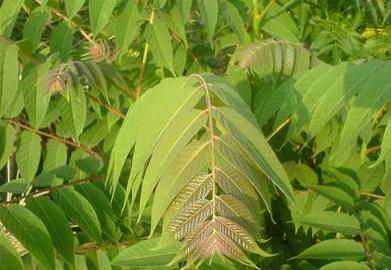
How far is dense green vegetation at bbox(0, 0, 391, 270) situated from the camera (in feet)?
3.47

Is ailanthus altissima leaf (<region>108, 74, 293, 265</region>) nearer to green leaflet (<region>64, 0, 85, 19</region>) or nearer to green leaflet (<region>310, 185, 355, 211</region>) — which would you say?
green leaflet (<region>64, 0, 85, 19</region>)

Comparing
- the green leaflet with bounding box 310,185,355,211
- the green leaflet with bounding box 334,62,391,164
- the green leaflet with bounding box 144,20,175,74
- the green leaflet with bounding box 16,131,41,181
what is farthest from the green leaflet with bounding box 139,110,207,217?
the green leaflet with bounding box 16,131,41,181

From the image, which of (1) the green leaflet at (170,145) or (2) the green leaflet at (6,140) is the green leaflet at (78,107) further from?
(1) the green leaflet at (170,145)

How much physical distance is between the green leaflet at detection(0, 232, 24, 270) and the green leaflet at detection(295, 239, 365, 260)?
640 millimetres

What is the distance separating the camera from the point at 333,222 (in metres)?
1.69

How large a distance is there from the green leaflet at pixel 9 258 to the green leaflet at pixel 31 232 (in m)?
0.03

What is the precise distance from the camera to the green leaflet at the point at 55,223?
5.11 feet

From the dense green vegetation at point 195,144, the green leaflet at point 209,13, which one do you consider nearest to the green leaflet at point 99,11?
the dense green vegetation at point 195,144

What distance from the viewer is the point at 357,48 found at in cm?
234

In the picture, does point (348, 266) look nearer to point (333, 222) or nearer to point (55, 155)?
point (333, 222)

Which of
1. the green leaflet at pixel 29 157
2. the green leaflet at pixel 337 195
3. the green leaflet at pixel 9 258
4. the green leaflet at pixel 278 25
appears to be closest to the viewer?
the green leaflet at pixel 9 258

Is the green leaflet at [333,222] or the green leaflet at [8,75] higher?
the green leaflet at [8,75]

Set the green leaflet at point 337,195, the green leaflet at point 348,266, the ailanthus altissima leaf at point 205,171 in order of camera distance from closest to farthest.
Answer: the ailanthus altissima leaf at point 205,171 < the green leaflet at point 348,266 < the green leaflet at point 337,195

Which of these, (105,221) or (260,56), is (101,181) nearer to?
(105,221)
